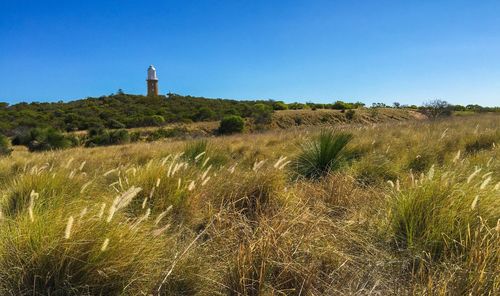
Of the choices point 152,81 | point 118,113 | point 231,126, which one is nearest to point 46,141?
point 231,126

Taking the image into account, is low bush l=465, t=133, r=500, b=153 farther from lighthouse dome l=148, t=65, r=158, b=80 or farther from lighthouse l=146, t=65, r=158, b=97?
lighthouse dome l=148, t=65, r=158, b=80

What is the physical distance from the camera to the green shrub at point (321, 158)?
18.7ft

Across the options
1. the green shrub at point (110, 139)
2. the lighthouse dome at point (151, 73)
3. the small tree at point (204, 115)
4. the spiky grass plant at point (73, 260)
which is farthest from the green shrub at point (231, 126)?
the lighthouse dome at point (151, 73)

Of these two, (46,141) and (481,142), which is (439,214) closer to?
(481,142)

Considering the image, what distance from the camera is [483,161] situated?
5.56m

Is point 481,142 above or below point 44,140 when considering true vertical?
above

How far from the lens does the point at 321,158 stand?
5.82 meters

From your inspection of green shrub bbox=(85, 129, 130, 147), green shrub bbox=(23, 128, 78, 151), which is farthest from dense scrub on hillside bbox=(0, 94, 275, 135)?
green shrub bbox=(85, 129, 130, 147)

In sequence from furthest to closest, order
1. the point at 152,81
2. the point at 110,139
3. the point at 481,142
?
the point at 152,81 < the point at 110,139 < the point at 481,142

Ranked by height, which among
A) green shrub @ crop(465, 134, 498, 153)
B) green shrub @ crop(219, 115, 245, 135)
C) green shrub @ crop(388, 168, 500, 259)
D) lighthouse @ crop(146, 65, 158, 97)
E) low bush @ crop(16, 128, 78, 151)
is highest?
lighthouse @ crop(146, 65, 158, 97)

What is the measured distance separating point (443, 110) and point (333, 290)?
1668 inches

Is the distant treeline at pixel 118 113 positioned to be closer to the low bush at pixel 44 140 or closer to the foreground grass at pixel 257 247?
the low bush at pixel 44 140

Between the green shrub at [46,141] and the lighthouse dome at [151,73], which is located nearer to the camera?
the green shrub at [46,141]

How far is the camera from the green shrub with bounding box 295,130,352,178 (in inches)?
225
